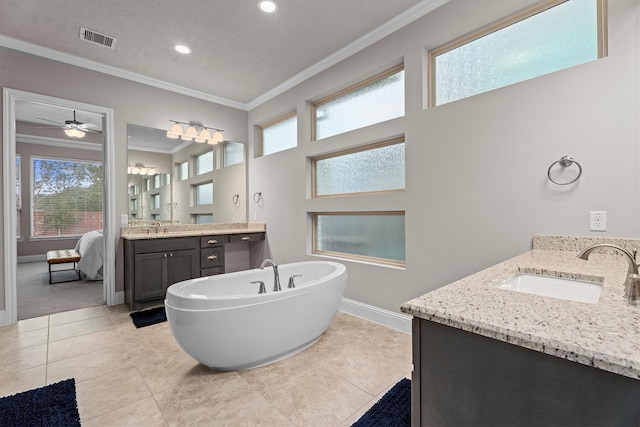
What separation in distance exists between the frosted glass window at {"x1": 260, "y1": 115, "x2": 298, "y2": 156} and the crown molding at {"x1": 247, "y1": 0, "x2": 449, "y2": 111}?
38 cm

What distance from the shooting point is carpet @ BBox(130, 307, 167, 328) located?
294 cm

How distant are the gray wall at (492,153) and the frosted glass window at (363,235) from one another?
0.48 feet

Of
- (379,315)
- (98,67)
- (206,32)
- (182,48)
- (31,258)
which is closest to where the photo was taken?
(206,32)

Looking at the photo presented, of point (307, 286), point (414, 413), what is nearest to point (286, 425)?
point (307, 286)

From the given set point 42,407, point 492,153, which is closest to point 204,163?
point 42,407

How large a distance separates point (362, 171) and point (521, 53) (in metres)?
1.56

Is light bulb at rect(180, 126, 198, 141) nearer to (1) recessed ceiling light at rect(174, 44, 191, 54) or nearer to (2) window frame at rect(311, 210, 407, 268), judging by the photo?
(1) recessed ceiling light at rect(174, 44, 191, 54)

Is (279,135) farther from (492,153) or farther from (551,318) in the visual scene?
(551,318)

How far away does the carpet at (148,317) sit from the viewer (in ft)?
9.64

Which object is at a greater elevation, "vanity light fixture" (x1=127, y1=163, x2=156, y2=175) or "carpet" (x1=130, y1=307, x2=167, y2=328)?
"vanity light fixture" (x1=127, y1=163, x2=156, y2=175)

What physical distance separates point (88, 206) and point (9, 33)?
466 centimetres

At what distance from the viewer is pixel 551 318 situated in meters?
0.71

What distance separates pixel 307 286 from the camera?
2.18 metres

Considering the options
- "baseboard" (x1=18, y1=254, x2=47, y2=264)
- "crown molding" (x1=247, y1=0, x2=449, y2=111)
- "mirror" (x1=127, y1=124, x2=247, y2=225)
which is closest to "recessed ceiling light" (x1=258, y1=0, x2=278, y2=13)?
"crown molding" (x1=247, y1=0, x2=449, y2=111)
